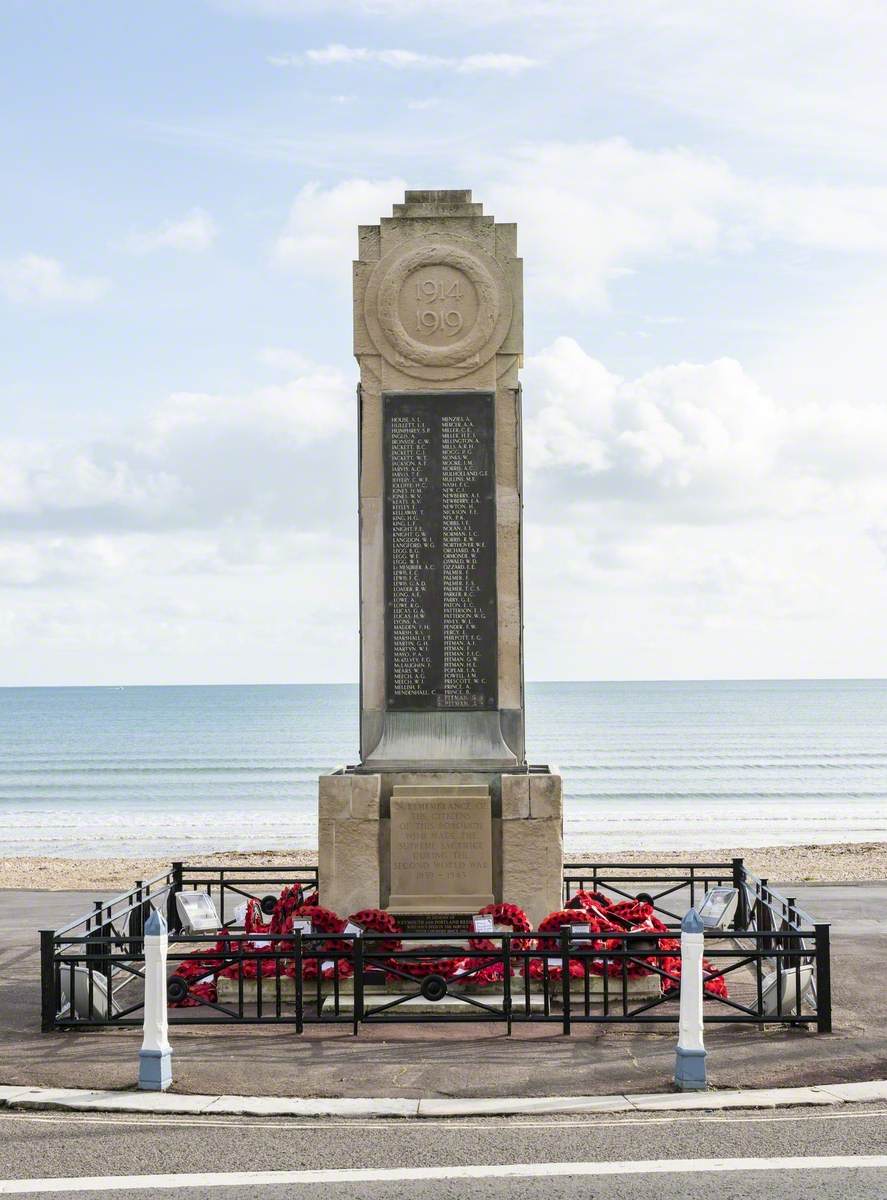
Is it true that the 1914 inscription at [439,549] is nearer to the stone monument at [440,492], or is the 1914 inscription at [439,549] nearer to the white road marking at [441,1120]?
the stone monument at [440,492]

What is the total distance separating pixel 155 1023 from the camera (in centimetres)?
997

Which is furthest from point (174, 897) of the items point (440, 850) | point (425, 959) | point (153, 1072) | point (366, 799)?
point (153, 1072)

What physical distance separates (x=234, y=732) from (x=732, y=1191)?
113 metres

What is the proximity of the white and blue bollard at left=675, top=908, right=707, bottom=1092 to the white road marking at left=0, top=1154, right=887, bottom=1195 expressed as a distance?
5.59 feet

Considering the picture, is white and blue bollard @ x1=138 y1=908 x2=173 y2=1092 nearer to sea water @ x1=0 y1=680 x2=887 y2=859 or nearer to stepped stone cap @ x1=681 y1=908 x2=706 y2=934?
stepped stone cap @ x1=681 y1=908 x2=706 y2=934

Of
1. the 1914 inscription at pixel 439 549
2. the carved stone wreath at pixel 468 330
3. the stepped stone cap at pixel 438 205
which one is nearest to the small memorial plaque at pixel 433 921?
the 1914 inscription at pixel 439 549

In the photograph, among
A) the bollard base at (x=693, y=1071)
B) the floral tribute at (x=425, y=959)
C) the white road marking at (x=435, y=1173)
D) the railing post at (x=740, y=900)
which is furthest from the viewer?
the railing post at (x=740, y=900)

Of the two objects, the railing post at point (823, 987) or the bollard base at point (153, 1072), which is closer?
the bollard base at point (153, 1072)

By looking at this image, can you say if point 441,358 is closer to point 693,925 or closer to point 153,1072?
point 693,925

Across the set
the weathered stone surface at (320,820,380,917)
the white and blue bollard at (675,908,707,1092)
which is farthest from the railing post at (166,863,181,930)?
the white and blue bollard at (675,908,707,1092)

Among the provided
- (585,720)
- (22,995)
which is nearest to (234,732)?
(585,720)

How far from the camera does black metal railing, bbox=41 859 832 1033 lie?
1166 cm

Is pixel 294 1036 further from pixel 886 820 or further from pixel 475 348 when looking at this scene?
pixel 886 820

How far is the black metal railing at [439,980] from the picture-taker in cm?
1166
